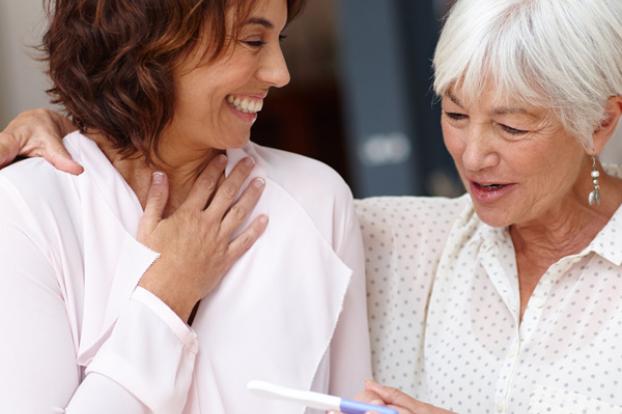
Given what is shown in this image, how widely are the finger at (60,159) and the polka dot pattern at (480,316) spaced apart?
685 millimetres

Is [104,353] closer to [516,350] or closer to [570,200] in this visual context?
[516,350]

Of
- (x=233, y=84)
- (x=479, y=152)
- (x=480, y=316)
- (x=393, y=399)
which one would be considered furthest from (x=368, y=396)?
(x=233, y=84)

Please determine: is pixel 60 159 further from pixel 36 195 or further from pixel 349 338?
pixel 349 338

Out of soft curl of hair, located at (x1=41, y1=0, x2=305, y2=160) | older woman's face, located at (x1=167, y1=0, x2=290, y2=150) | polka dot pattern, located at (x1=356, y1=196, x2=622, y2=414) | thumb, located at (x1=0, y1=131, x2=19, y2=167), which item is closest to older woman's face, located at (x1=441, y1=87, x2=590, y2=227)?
polka dot pattern, located at (x1=356, y1=196, x2=622, y2=414)

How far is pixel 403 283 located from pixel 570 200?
0.40 metres

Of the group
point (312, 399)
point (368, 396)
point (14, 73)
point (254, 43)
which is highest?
point (254, 43)

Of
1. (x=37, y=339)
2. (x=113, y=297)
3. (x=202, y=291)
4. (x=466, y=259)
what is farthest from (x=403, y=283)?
(x=37, y=339)

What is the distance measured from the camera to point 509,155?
6.87 feet

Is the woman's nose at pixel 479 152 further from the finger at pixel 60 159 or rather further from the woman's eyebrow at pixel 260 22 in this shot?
the finger at pixel 60 159

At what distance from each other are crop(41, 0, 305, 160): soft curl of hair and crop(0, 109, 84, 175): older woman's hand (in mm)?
78

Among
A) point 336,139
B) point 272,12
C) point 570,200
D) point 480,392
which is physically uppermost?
point 272,12

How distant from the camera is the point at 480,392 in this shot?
7.14 ft

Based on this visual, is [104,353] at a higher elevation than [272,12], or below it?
below

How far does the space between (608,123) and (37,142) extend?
1.11m
